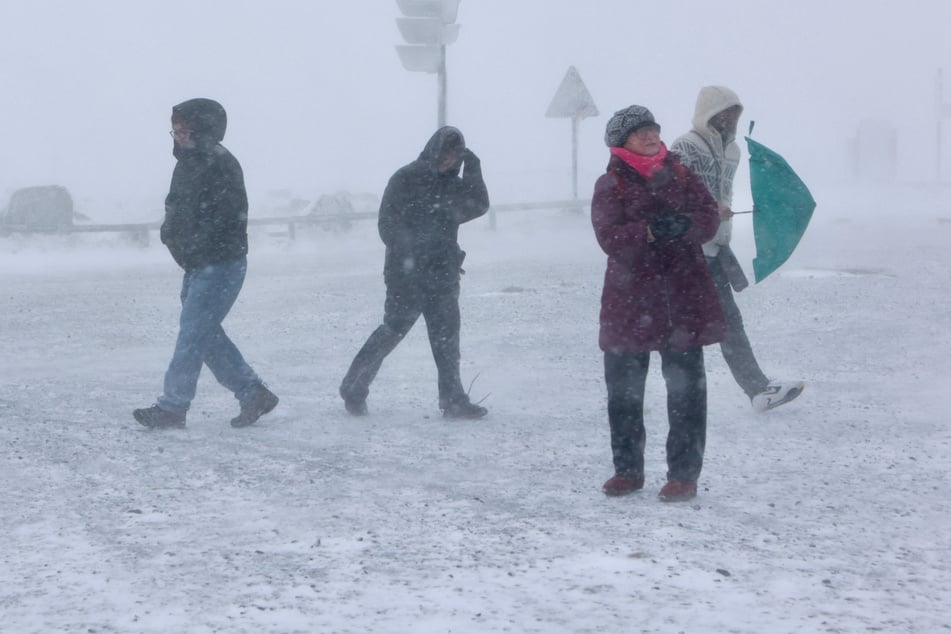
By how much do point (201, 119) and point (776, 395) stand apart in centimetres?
341

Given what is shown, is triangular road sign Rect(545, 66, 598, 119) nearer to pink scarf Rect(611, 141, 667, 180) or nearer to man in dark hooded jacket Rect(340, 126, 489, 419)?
man in dark hooded jacket Rect(340, 126, 489, 419)

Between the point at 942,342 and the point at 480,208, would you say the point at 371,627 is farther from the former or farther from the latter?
the point at 942,342

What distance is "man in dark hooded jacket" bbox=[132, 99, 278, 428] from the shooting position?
21.1 feet

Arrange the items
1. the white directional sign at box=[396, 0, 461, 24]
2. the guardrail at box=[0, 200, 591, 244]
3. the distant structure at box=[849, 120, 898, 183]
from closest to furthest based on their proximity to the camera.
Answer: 1. the white directional sign at box=[396, 0, 461, 24]
2. the guardrail at box=[0, 200, 591, 244]
3. the distant structure at box=[849, 120, 898, 183]

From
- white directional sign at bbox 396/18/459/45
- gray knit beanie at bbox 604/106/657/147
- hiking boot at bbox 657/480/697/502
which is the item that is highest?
white directional sign at bbox 396/18/459/45

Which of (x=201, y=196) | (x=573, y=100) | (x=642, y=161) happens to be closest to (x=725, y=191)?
(x=642, y=161)

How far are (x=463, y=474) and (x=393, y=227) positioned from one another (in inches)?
→ 68.9

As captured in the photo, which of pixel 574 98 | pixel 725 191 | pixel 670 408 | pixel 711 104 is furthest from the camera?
pixel 574 98

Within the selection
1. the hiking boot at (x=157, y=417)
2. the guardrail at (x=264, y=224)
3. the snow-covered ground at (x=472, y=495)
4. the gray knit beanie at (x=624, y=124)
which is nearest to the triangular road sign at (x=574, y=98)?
the guardrail at (x=264, y=224)

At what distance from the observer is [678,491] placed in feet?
16.1

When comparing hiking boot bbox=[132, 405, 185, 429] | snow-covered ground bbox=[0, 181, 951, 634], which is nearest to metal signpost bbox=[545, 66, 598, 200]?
snow-covered ground bbox=[0, 181, 951, 634]

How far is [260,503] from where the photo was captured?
197 inches

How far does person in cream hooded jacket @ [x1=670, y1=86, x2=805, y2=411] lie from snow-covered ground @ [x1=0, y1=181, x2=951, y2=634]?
0.18 meters

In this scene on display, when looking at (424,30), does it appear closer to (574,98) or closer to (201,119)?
(574,98)
